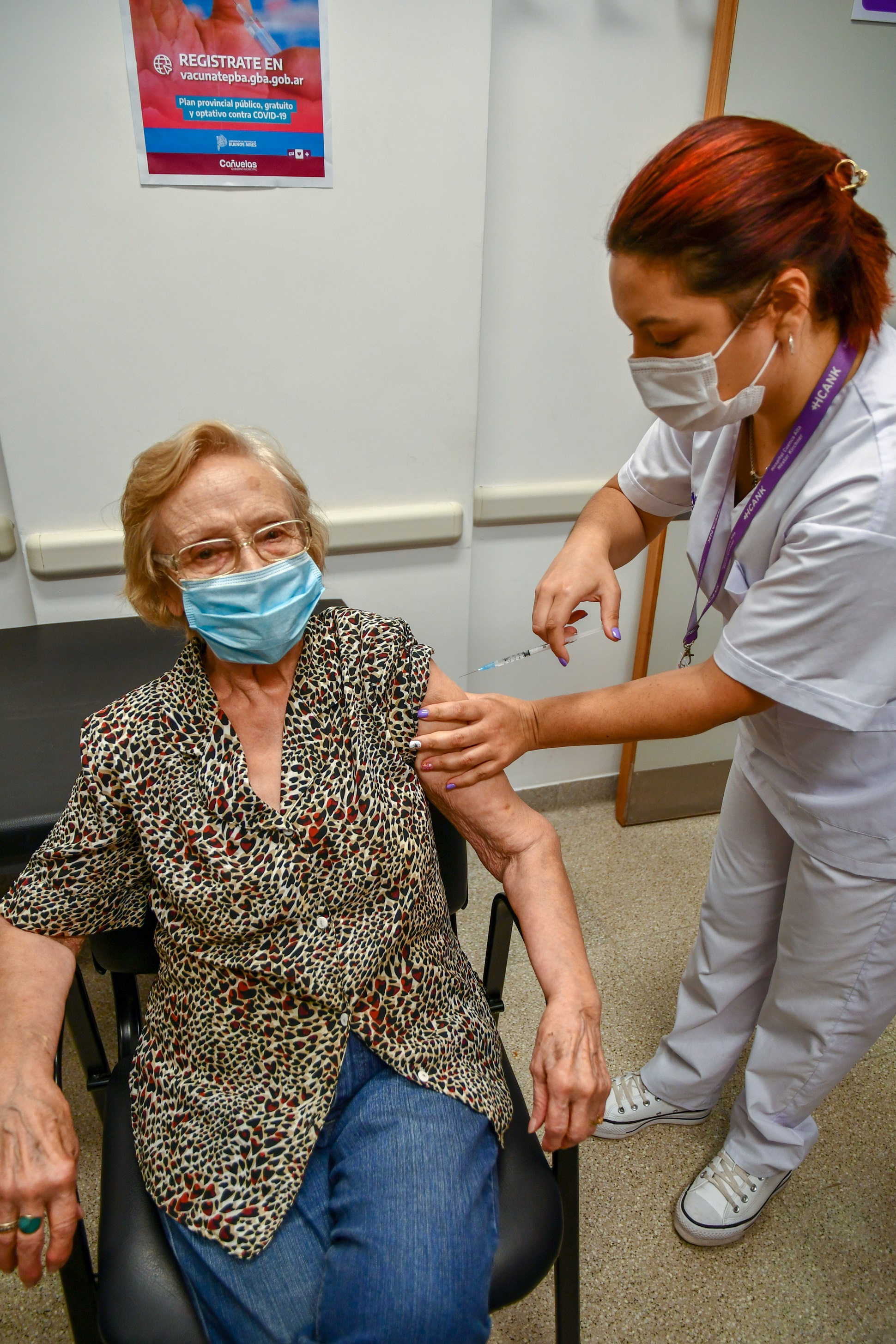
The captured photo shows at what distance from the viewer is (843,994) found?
1.32 metres

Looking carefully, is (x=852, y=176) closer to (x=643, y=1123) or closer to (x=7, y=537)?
(x=643, y=1123)

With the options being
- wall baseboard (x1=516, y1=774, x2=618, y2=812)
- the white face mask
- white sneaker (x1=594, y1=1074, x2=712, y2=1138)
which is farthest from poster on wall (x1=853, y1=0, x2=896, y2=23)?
white sneaker (x1=594, y1=1074, x2=712, y2=1138)

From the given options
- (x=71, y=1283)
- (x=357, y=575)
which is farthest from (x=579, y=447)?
(x=71, y=1283)

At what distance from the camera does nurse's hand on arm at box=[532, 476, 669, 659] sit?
126 centimetres

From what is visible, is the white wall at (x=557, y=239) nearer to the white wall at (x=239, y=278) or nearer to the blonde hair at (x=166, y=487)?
the white wall at (x=239, y=278)

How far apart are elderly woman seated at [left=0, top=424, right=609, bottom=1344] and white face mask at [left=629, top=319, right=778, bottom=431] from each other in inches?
18.4

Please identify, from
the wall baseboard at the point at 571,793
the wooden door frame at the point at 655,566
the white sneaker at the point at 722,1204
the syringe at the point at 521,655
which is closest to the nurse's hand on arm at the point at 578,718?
the syringe at the point at 521,655

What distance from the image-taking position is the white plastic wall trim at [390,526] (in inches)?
82.6

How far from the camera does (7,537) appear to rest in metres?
1.92

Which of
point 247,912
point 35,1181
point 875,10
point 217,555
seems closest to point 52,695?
point 217,555

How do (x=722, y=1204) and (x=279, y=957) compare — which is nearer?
(x=279, y=957)

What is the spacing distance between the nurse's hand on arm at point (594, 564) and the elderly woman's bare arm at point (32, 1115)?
819 mm

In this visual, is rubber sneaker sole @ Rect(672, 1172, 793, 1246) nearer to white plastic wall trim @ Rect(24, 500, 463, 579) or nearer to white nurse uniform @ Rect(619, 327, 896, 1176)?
white nurse uniform @ Rect(619, 327, 896, 1176)

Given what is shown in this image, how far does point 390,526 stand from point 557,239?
821 mm
